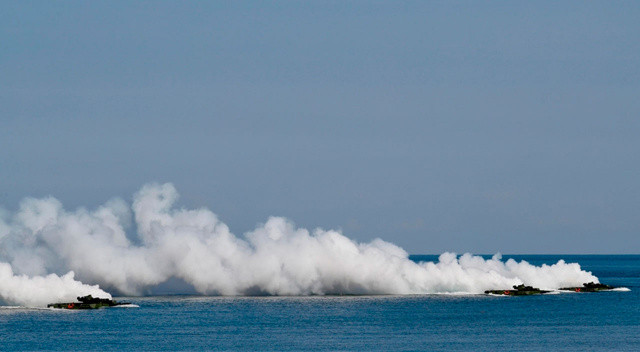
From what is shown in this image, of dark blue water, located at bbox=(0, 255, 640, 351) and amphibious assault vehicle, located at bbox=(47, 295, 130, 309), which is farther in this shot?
amphibious assault vehicle, located at bbox=(47, 295, 130, 309)

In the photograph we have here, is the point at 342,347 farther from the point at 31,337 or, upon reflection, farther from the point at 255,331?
the point at 31,337

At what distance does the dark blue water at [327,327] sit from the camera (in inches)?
5369

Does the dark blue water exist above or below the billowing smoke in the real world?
below

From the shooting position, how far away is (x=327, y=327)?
155500 millimetres

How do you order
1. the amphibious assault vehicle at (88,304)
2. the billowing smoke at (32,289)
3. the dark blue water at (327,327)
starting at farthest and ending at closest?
1. the billowing smoke at (32,289)
2. the amphibious assault vehicle at (88,304)
3. the dark blue water at (327,327)

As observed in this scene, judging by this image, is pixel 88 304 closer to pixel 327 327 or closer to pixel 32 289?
pixel 32 289

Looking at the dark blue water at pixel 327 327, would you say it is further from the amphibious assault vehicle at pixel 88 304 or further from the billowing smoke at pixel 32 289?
the billowing smoke at pixel 32 289

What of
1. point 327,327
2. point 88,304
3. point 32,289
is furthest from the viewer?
point 32,289

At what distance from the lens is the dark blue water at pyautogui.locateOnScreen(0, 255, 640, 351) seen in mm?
136375

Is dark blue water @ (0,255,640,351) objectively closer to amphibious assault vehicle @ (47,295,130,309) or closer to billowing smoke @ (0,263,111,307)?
amphibious assault vehicle @ (47,295,130,309)

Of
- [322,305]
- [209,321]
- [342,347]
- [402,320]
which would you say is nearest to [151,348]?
[342,347]

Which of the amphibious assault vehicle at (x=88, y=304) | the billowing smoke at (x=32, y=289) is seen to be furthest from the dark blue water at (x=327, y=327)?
the billowing smoke at (x=32, y=289)


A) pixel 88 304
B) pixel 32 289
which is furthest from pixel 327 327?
pixel 32 289

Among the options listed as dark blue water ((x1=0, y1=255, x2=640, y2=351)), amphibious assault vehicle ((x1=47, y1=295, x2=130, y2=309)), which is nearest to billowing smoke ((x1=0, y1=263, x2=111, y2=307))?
amphibious assault vehicle ((x1=47, y1=295, x2=130, y2=309))
